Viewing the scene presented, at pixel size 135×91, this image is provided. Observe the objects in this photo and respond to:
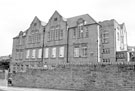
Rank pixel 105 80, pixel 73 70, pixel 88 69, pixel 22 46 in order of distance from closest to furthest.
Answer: pixel 105 80 < pixel 88 69 < pixel 73 70 < pixel 22 46

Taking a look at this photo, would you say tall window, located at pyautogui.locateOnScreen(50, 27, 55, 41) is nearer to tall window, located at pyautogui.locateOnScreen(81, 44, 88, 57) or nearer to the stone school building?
the stone school building

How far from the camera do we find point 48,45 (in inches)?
1388

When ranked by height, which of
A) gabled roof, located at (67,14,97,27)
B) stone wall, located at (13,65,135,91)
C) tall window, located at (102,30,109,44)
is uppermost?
gabled roof, located at (67,14,97,27)

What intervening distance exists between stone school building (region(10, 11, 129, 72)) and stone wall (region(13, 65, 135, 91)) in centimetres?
577

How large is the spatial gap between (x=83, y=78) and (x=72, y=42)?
15.0 m

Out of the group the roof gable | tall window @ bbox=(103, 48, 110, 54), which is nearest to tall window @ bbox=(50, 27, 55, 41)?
the roof gable

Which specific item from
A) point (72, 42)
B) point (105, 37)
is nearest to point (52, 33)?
point (72, 42)

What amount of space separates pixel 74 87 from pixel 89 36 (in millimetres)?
13930

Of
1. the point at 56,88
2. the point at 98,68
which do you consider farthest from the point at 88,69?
the point at 56,88

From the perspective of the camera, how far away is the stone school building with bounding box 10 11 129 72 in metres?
29.4

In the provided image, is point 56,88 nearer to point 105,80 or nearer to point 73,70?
point 73,70

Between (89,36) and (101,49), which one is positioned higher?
(89,36)

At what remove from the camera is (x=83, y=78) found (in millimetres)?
17281

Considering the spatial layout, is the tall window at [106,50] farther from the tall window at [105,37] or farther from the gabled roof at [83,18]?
the gabled roof at [83,18]
